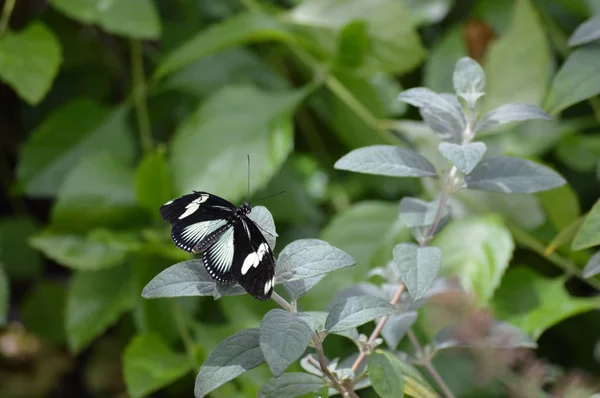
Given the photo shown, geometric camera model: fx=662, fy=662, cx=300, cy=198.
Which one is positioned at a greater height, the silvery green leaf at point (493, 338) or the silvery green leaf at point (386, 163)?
the silvery green leaf at point (386, 163)

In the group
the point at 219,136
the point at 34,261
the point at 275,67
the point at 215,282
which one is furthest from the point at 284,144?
the point at 34,261

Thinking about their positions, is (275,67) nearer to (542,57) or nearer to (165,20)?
(165,20)

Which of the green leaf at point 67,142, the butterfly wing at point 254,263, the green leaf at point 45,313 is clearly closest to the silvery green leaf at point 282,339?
the butterfly wing at point 254,263

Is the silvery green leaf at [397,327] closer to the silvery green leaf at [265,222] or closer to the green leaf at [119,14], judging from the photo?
the silvery green leaf at [265,222]

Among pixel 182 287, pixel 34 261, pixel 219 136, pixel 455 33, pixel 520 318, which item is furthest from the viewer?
pixel 34 261

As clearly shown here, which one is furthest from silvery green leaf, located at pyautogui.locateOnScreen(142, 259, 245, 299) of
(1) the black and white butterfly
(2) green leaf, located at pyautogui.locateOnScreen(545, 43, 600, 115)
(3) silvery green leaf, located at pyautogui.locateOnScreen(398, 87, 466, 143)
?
(2) green leaf, located at pyautogui.locateOnScreen(545, 43, 600, 115)

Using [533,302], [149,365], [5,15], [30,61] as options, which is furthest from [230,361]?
[5,15]
